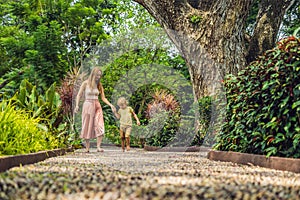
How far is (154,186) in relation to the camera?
9.95ft

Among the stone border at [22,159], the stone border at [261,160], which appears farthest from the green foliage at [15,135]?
the stone border at [261,160]

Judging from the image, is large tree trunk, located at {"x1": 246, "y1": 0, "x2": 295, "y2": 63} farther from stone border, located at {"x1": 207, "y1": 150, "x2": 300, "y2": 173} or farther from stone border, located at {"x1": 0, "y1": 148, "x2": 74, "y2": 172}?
stone border, located at {"x1": 0, "y1": 148, "x2": 74, "y2": 172}

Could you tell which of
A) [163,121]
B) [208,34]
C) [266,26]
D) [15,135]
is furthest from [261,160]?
[163,121]

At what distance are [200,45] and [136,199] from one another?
32.6 feet

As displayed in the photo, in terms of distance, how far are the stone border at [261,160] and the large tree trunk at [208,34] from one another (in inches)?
199

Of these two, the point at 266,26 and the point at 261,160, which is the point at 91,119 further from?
the point at 261,160

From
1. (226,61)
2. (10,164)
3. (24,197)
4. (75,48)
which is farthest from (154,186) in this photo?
(75,48)

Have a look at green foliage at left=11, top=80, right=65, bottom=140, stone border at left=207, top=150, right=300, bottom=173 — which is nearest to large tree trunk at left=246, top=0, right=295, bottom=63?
green foliage at left=11, top=80, right=65, bottom=140

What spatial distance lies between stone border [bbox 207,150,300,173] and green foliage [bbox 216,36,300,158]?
12 centimetres

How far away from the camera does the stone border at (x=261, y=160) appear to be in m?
4.88

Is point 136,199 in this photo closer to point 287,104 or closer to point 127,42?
point 287,104

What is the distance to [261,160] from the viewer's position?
564cm

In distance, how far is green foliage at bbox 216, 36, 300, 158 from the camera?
517cm

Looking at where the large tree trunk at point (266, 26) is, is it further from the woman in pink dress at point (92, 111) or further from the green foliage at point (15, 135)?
the green foliage at point (15, 135)
